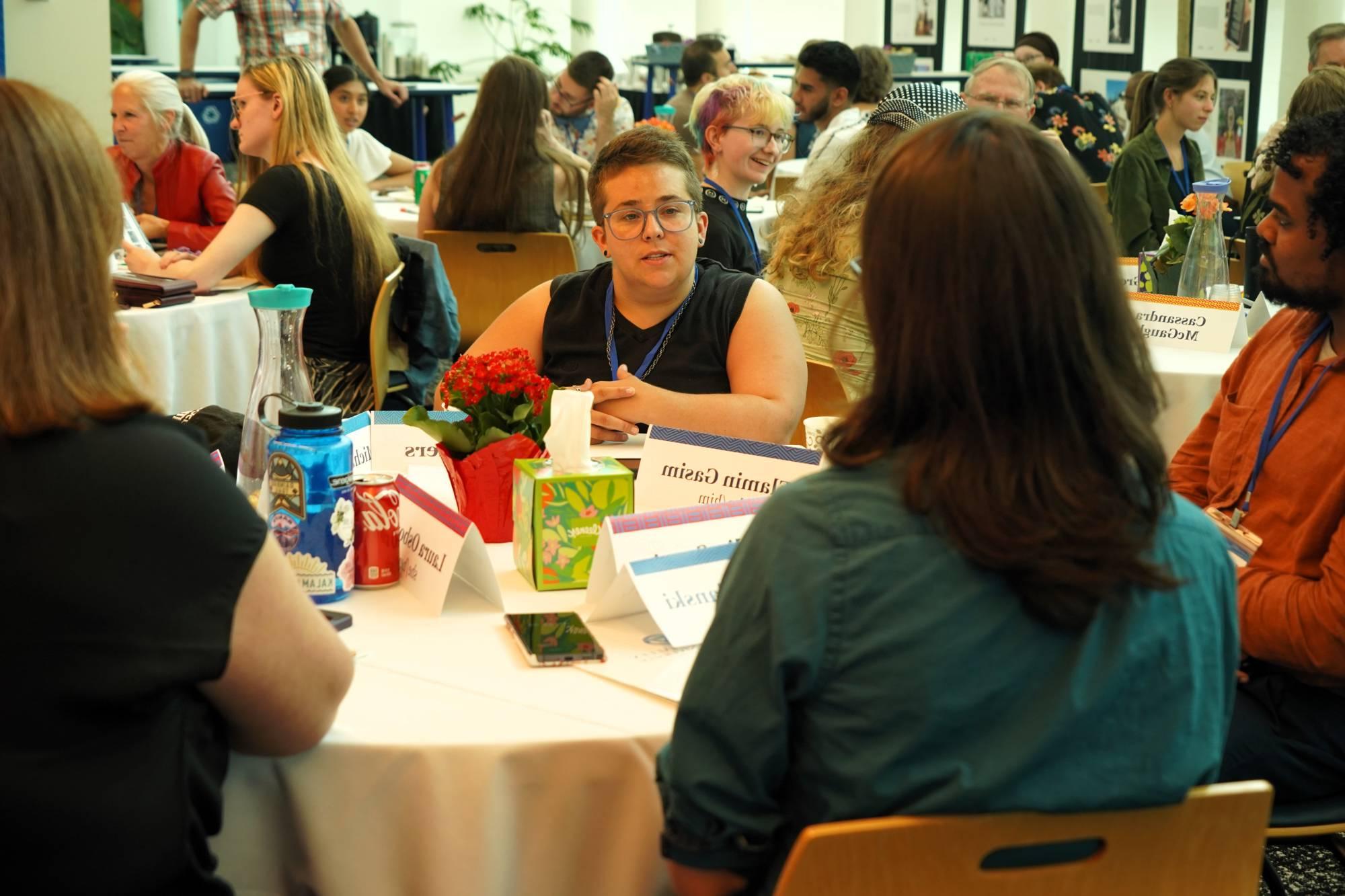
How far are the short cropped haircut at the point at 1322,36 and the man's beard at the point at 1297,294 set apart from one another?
5523mm

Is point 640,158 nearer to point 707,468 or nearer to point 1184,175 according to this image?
point 707,468

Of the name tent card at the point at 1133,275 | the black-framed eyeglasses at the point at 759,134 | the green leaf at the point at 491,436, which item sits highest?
the black-framed eyeglasses at the point at 759,134

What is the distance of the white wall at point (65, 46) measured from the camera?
510 centimetres

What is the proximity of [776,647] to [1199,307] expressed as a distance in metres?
2.42

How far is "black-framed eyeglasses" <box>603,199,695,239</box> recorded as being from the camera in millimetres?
2451

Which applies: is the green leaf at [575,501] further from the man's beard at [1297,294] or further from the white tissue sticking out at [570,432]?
the man's beard at [1297,294]

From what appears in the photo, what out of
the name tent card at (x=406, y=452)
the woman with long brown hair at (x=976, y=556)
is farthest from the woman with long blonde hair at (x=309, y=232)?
the woman with long brown hair at (x=976, y=556)

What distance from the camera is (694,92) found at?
8188 mm

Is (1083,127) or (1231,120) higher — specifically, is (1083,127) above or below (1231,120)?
below

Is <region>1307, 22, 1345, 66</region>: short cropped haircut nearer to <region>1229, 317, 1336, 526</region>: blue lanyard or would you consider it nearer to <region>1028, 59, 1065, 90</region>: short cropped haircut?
<region>1028, 59, 1065, 90</region>: short cropped haircut

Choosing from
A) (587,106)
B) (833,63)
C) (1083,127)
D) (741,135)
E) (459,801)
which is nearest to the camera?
(459,801)

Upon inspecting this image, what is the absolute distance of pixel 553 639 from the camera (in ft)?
4.74

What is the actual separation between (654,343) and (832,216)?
2.34 feet

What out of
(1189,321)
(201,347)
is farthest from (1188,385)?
(201,347)
